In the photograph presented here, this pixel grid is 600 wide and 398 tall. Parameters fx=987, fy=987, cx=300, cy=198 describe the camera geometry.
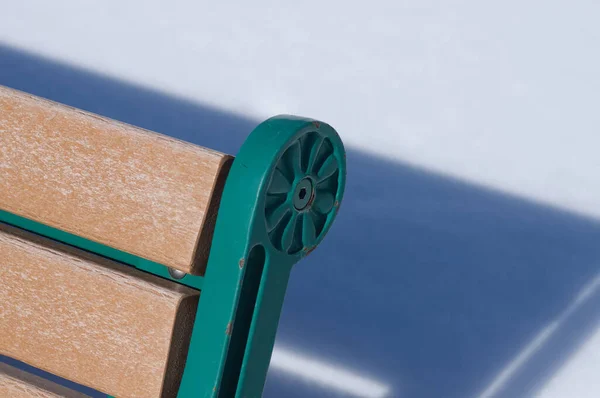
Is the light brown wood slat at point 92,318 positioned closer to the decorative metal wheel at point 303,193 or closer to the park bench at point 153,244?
the park bench at point 153,244

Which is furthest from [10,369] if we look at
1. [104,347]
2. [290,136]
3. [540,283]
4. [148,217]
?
[540,283]

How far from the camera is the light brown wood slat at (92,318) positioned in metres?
0.84

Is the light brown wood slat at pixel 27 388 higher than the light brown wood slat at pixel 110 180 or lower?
lower

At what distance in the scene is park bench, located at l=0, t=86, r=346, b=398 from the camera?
0.80 m

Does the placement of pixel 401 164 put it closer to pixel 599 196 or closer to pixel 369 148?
pixel 369 148

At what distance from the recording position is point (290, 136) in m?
0.80

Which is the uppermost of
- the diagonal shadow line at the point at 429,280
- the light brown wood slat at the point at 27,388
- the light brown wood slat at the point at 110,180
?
the diagonal shadow line at the point at 429,280

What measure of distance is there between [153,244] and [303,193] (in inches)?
5.3

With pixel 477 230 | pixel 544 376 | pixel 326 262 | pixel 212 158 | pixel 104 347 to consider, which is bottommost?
pixel 104 347

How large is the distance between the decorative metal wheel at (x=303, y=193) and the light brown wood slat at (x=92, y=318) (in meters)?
0.10

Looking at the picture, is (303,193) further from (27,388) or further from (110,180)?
(27,388)

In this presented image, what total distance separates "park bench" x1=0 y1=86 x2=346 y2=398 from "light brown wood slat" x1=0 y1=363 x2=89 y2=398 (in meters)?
0.04

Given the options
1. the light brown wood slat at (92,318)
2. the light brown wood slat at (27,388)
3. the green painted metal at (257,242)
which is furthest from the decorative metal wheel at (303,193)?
the light brown wood slat at (27,388)

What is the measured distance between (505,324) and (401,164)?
65 centimetres
